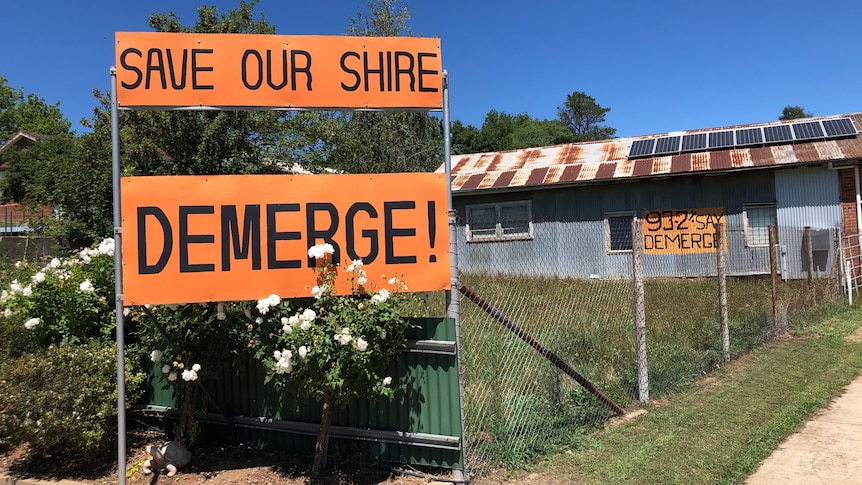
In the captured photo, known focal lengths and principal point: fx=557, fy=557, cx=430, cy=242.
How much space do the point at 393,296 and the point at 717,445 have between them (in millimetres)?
2891

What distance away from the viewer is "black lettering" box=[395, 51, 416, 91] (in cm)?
420

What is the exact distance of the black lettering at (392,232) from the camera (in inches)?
161

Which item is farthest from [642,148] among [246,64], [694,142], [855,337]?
[246,64]

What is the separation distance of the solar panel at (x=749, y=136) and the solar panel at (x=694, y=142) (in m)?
0.90

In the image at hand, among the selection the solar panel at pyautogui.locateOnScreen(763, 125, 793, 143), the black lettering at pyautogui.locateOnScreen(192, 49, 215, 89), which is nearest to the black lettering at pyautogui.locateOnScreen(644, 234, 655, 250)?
the solar panel at pyautogui.locateOnScreen(763, 125, 793, 143)

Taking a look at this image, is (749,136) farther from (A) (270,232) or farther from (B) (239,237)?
(B) (239,237)

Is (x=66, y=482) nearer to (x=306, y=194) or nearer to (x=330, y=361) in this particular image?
(x=330, y=361)

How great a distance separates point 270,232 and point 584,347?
3.86 m

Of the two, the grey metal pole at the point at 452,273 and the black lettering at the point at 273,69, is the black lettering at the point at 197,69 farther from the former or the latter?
the grey metal pole at the point at 452,273

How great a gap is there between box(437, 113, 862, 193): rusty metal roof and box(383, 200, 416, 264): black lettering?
12806 mm

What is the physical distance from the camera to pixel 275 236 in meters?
4.00

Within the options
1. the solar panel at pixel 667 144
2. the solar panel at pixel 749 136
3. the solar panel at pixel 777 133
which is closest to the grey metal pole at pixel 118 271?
the solar panel at pixel 667 144

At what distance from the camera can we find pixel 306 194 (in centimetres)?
405

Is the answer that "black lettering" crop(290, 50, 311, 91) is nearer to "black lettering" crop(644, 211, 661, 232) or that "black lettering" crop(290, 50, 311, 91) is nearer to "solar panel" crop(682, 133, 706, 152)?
"black lettering" crop(644, 211, 661, 232)
